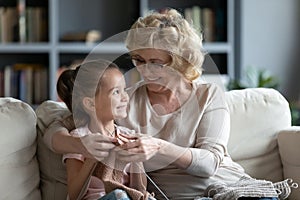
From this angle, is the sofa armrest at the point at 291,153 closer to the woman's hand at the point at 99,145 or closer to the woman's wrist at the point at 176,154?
the woman's wrist at the point at 176,154

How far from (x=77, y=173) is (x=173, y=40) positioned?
0.55m

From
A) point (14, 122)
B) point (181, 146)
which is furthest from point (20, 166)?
point (181, 146)

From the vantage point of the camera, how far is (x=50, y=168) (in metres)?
2.26

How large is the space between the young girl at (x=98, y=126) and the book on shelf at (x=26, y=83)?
237cm

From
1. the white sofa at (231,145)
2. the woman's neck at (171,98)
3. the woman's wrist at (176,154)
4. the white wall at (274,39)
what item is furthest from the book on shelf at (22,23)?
the woman's wrist at (176,154)

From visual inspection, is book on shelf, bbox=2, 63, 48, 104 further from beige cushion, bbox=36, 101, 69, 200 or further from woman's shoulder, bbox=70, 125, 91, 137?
woman's shoulder, bbox=70, 125, 91, 137

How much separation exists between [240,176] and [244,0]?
7.90 ft

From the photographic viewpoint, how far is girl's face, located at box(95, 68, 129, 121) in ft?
6.66

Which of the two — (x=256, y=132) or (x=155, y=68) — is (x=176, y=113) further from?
(x=256, y=132)

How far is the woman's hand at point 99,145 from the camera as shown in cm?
196

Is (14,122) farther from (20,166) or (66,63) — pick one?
(66,63)

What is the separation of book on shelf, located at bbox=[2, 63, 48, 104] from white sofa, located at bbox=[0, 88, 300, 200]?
2.06m

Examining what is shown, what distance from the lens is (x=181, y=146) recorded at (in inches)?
→ 86.5

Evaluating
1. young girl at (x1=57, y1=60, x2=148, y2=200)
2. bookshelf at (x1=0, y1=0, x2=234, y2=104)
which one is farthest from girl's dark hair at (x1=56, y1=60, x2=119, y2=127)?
→ bookshelf at (x1=0, y1=0, x2=234, y2=104)
